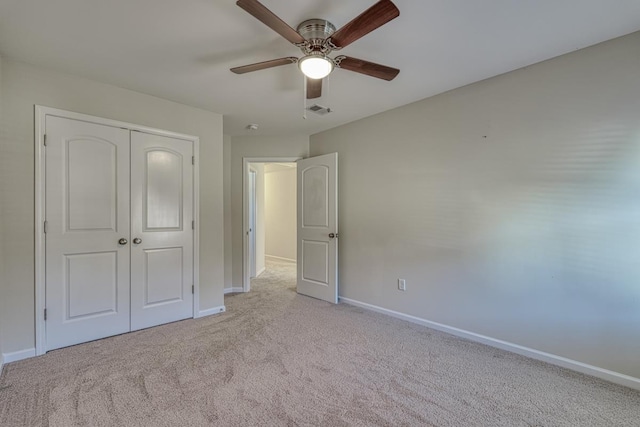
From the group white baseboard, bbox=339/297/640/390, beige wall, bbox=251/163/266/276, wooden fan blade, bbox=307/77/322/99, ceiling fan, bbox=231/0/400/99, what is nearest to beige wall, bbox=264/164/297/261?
beige wall, bbox=251/163/266/276

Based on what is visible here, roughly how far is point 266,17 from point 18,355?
3.13 m

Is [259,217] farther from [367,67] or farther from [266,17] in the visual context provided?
[266,17]

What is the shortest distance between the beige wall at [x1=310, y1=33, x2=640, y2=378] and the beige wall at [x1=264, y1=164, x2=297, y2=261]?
384 centimetres

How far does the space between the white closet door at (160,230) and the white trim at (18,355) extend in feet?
2.35

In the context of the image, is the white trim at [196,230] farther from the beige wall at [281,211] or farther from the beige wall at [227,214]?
the beige wall at [281,211]

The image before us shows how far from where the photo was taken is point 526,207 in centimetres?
248

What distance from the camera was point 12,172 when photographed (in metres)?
2.33

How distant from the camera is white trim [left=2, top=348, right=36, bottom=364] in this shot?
2301mm

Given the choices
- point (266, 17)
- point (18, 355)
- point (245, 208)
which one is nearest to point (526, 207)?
point (266, 17)

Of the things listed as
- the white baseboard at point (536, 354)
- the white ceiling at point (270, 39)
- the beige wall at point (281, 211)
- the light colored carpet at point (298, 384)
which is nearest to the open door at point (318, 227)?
the white baseboard at point (536, 354)

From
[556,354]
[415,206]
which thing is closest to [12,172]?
[415,206]

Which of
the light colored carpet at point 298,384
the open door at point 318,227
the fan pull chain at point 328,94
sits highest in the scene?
the fan pull chain at point 328,94

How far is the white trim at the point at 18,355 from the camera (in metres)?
2.30

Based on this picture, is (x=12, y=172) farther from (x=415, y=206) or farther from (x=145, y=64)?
(x=415, y=206)
